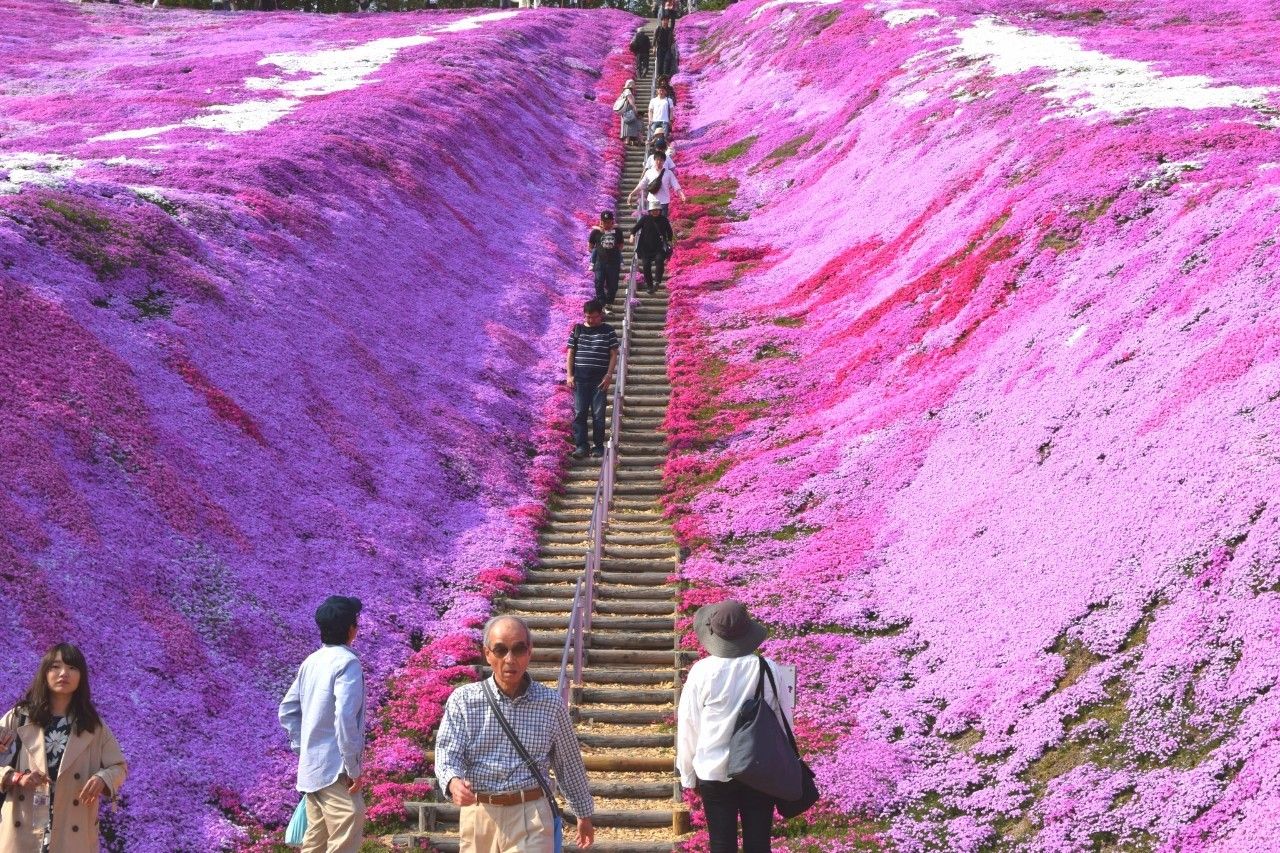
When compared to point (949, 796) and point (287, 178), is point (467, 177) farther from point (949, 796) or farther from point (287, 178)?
point (949, 796)

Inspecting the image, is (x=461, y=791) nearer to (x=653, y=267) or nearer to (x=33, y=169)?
(x=653, y=267)

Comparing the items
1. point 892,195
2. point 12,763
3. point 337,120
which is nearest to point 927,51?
point 892,195

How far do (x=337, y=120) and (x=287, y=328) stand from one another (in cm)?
1754

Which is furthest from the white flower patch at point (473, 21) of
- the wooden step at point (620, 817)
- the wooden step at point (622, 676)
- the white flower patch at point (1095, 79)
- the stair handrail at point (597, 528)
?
the wooden step at point (620, 817)

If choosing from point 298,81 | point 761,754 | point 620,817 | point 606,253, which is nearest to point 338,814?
point 761,754

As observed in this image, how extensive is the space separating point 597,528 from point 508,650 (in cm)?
1216

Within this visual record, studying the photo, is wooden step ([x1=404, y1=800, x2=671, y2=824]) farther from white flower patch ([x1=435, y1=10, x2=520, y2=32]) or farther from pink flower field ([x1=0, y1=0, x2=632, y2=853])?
white flower patch ([x1=435, y1=10, x2=520, y2=32])

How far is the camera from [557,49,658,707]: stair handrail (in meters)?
16.8

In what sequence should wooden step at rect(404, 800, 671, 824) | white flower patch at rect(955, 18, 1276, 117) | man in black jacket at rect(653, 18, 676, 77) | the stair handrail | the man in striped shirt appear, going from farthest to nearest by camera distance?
man in black jacket at rect(653, 18, 676, 77) < white flower patch at rect(955, 18, 1276, 117) < the man in striped shirt < the stair handrail < wooden step at rect(404, 800, 671, 824)

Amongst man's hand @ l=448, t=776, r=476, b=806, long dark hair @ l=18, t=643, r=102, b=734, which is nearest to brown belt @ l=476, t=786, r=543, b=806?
man's hand @ l=448, t=776, r=476, b=806

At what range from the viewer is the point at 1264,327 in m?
17.7

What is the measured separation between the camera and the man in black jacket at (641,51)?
62281 mm

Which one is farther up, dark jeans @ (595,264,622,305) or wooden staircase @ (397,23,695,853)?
dark jeans @ (595,264,622,305)

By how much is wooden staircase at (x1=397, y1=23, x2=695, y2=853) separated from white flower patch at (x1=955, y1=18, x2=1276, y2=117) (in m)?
14.2
